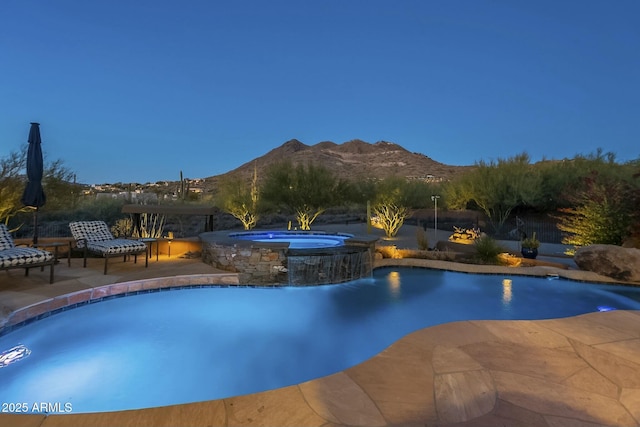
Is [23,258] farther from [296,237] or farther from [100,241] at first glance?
[296,237]

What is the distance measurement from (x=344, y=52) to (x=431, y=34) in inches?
206

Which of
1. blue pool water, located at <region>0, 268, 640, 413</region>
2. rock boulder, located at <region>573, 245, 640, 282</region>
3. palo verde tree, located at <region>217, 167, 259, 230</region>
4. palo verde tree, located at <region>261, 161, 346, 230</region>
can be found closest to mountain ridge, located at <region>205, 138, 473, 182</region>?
palo verde tree, located at <region>217, 167, 259, 230</region>

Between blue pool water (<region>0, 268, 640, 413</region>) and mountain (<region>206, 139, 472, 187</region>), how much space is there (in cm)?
3354

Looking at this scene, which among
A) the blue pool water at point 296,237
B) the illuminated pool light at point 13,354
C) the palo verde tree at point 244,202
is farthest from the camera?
the palo verde tree at point 244,202

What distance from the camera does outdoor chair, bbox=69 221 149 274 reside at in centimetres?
559

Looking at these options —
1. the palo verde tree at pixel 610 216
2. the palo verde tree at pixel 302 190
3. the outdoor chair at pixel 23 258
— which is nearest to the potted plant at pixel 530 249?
the palo verde tree at pixel 610 216

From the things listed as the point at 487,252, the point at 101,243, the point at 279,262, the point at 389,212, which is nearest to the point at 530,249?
the point at 487,252

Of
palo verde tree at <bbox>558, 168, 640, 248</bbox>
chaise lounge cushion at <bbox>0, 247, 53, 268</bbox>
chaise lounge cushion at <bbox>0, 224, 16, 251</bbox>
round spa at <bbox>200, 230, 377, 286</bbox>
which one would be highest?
palo verde tree at <bbox>558, 168, 640, 248</bbox>

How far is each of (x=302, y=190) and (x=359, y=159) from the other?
33558mm

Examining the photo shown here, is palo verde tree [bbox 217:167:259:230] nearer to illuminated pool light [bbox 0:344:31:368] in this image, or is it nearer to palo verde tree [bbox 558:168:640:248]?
illuminated pool light [bbox 0:344:31:368]

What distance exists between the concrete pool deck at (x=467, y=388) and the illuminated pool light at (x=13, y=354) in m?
→ 0.38

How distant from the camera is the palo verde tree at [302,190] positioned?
45.7 ft

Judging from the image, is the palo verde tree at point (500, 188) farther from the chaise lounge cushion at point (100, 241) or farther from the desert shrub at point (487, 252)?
the chaise lounge cushion at point (100, 241)

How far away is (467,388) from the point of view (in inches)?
86.7
